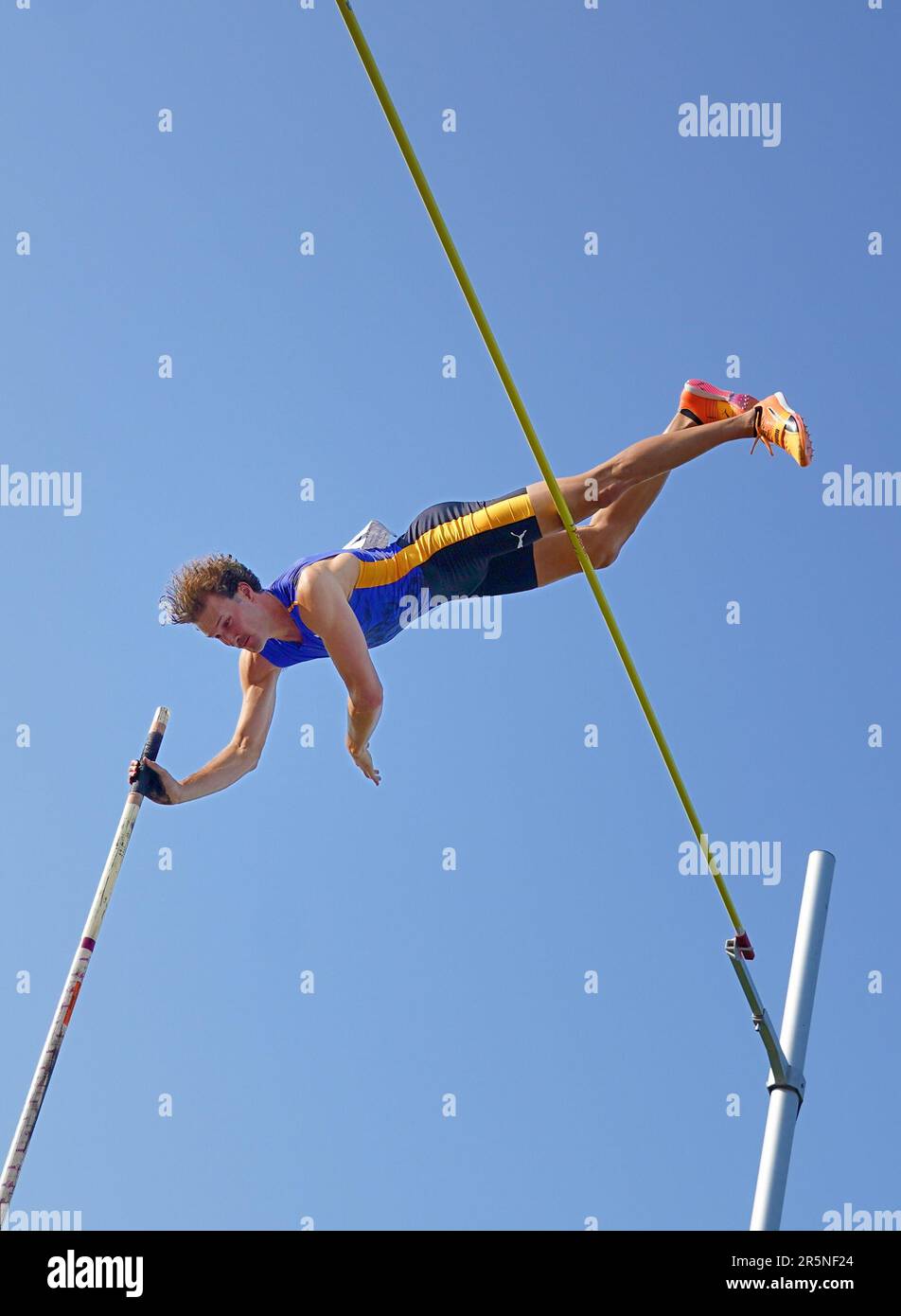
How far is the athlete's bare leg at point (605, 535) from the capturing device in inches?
330

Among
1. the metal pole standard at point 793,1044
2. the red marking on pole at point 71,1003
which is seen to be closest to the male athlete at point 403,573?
the red marking on pole at point 71,1003

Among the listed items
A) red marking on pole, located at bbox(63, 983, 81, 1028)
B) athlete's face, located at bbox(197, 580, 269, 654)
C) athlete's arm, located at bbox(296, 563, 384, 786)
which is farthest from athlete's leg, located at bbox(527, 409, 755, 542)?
red marking on pole, located at bbox(63, 983, 81, 1028)

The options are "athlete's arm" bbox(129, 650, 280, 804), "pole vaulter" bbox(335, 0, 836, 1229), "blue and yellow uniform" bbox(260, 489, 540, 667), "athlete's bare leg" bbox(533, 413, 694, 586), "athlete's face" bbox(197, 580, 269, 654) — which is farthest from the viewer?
"athlete's bare leg" bbox(533, 413, 694, 586)

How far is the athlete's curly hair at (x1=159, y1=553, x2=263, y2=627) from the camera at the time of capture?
7.56 metres

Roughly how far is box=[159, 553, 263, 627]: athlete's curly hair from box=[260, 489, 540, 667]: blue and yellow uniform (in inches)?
10.5

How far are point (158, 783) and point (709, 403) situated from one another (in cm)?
325

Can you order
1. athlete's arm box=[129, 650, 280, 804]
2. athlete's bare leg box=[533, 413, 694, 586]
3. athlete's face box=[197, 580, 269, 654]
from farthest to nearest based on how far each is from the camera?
1. athlete's bare leg box=[533, 413, 694, 586]
2. athlete's arm box=[129, 650, 280, 804]
3. athlete's face box=[197, 580, 269, 654]

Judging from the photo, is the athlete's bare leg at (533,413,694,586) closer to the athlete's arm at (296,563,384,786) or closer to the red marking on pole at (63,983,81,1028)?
the athlete's arm at (296,563,384,786)

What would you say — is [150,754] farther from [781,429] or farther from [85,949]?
[781,429]

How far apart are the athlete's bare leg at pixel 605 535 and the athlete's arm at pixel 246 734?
1.54 m

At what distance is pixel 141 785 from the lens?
25.2ft
